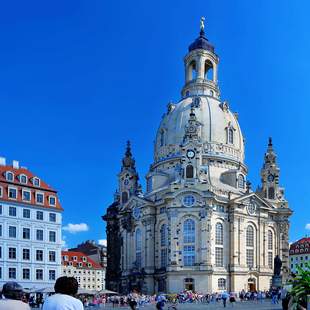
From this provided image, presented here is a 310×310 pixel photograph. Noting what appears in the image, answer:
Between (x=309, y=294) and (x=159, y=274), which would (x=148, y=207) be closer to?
(x=159, y=274)

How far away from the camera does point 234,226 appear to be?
87125 millimetres

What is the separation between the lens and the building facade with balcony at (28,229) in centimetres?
6188

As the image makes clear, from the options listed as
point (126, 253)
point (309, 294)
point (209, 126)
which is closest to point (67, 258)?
point (126, 253)

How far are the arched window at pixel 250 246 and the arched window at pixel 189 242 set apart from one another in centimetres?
1061

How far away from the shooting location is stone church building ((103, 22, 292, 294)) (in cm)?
8388

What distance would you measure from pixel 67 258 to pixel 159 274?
3902cm

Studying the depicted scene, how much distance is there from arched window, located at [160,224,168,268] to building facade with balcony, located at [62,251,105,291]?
36624 millimetres

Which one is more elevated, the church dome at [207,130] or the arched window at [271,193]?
the church dome at [207,130]

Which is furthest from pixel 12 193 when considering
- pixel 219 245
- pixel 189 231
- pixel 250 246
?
pixel 250 246

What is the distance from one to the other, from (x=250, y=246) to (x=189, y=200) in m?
13.9

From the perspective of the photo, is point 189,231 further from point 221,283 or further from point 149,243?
point 221,283

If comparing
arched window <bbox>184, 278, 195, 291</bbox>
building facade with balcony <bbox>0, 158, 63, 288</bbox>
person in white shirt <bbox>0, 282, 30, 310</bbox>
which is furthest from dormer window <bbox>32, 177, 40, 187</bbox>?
person in white shirt <bbox>0, 282, 30, 310</bbox>

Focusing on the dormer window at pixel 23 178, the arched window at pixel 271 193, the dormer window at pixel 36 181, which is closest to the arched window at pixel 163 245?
the arched window at pixel 271 193

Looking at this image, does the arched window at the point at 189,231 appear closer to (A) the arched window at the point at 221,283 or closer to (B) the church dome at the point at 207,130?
(A) the arched window at the point at 221,283
